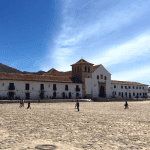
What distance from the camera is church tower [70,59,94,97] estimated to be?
152 feet

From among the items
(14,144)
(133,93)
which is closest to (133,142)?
(14,144)

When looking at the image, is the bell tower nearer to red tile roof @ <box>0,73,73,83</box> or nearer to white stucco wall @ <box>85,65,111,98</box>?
white stucco wall @ <box>85,65,111,98</box>

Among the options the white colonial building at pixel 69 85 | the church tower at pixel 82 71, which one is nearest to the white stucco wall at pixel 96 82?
the white colonial building at pixel 69 85

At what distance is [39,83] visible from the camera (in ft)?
128

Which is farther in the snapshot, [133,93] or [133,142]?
[133,93]

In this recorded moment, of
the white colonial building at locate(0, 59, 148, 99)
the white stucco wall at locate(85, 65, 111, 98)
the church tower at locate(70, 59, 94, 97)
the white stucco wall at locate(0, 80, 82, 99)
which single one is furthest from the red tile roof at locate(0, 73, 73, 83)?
the white stucco wall at locate(85, 65, 111, 98)

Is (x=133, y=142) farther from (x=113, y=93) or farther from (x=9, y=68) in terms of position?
(x=9, y=68)

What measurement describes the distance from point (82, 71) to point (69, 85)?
5.75 m

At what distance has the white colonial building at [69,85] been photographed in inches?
1399

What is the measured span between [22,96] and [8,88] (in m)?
3.47

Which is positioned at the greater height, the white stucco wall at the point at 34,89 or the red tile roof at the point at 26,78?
the red tile roof at the point at 26,78

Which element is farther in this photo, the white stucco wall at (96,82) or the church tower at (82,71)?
the white stucco wall at (96,82)

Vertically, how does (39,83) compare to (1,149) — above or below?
above

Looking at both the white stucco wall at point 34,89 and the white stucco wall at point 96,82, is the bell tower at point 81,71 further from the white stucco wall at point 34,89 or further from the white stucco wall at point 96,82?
the white stucco wall at point 34,89
